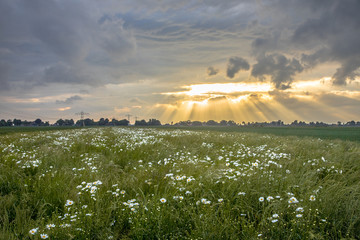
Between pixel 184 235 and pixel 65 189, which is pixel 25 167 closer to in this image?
pixel 65 189

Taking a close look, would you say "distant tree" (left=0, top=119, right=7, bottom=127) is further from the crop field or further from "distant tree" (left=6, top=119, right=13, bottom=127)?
the crop field

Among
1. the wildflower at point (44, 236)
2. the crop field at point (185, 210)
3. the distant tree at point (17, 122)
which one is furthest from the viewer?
the distant tree at point (17, 122)

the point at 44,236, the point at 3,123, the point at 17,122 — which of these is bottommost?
the point at 44,236

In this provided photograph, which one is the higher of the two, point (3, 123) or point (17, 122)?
point (17, 122)

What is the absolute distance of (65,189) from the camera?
5062mm

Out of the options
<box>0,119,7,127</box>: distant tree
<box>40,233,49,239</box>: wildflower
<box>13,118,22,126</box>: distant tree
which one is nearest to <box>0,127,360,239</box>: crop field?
<box>40,233,49,239</box>: wildflower

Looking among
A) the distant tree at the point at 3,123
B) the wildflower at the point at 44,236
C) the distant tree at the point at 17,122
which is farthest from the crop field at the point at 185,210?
the distant tree at the point at 17,122

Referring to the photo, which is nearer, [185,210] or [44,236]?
[44,236]

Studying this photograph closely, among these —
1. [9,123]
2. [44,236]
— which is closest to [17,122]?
[9,123]

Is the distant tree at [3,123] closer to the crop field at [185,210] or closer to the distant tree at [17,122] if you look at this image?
the distant tree at [17,122]

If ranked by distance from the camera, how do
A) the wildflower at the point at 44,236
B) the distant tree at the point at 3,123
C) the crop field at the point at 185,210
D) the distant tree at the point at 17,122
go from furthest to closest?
the distant tree at the point at 17,122, the distant tree at the point at 3,123, the crop field at the point at 185,210, the wildflower at the point at 44,236

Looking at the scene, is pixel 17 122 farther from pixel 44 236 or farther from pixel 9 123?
pixel 44 236

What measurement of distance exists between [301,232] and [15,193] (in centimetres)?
615

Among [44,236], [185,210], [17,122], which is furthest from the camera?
[17,122]
